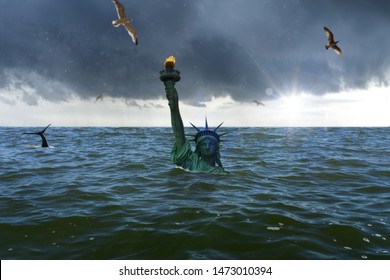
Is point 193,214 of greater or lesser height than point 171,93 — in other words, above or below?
below

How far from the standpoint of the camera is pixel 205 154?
10.5m

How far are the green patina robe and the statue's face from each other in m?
0.44

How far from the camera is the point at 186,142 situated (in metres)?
10.3

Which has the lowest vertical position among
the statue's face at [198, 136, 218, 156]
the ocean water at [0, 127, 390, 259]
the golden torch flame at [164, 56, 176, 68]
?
the ocean water at [0, 127, 390, 259]

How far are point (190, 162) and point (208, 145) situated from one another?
1.04 meters

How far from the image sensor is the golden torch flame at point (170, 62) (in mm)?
9234

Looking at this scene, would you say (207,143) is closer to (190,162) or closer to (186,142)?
(186,142)

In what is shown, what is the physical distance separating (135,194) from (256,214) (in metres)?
3.59

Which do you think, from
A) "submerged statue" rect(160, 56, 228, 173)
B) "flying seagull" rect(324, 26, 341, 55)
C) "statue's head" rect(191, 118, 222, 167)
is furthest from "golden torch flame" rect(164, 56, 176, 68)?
"flying seagull" rect(324, 26, 341, 55)

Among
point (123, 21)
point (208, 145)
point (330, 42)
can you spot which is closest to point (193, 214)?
point (208, 145)

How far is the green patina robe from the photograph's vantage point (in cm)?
1042

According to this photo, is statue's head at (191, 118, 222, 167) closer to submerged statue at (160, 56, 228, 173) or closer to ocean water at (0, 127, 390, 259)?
submerged statue at (160, 56, 228, 173)
